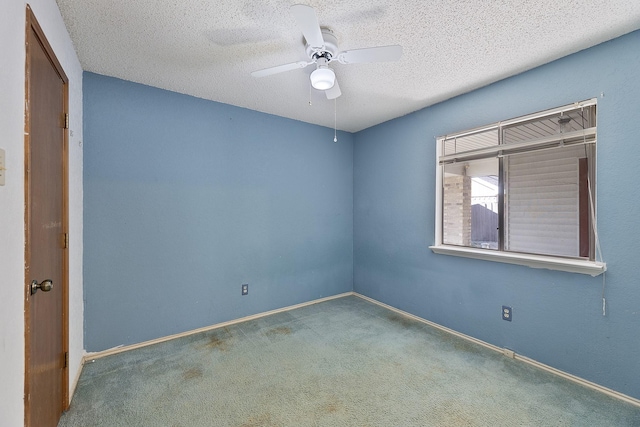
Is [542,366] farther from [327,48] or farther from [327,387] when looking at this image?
[327,48]

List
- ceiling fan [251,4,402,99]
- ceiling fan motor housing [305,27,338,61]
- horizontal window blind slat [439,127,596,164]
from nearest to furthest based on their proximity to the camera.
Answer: ceiling fan [251,4,402,99]
ceiling fan motor housing [305,27,338,61]
horizontal window blind slat [439,127,596,164]

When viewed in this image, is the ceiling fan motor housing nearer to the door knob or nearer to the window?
the window

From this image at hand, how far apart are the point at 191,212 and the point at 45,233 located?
1.42 meters

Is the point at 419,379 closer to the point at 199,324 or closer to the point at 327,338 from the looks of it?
the point at 327,338

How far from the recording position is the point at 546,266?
2.22m

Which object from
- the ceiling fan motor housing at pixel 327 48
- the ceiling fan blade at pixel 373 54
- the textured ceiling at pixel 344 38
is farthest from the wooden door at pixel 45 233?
the ceiling fan blade at pixel 373 54

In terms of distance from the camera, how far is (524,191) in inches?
108

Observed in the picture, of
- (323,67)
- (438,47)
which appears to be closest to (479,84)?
(438,47)

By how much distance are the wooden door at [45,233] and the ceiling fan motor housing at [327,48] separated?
55.6 inches

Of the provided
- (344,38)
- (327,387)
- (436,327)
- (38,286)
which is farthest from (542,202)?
(38,286)

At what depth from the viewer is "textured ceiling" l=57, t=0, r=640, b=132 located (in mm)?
1654

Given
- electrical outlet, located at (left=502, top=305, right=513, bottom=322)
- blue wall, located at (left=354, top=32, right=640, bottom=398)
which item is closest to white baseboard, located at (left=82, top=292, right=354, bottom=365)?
blue wall, located at (left=354, top=32, right=640, bottom=398)

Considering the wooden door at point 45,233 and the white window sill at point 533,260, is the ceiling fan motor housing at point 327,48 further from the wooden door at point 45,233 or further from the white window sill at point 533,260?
the white window sill at point 533,260

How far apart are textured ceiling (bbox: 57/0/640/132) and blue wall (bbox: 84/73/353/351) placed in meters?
0.43
